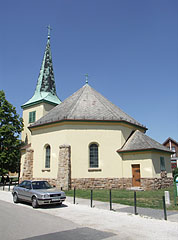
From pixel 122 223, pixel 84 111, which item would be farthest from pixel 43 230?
pixel 84 111

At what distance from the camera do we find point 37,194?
39.2 ft

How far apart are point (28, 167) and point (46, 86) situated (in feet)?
46.9

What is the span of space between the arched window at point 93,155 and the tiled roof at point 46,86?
12284mm

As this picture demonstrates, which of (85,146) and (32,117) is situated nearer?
(85,146)

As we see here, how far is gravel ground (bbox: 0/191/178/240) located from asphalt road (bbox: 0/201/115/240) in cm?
51

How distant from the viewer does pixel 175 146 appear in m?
48.7

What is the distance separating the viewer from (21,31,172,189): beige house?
69.6 ft

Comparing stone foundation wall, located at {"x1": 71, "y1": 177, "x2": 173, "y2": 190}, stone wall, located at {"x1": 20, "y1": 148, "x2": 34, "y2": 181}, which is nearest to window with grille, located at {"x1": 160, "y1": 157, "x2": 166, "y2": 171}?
stone foundation wall, located at {"x1": 71, "y1": 177, "x2": 173, "y2": 190}

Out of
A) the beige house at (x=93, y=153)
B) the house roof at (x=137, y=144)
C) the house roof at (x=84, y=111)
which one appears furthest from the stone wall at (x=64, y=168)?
the house roof at (x=137, y=144)

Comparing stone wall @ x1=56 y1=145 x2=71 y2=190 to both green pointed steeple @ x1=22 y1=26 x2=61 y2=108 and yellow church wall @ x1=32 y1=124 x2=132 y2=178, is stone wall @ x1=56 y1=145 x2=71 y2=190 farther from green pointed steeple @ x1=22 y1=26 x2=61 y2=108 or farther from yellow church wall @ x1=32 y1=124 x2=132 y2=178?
green pointed steeple @ x1=22 y1=26 x2=61 y2=108

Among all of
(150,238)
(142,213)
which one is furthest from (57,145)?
(150,238)

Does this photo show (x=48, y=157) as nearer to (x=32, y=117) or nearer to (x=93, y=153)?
(x=93, y=153)

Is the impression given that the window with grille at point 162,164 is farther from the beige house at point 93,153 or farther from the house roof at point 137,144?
the house roof at point 137,144

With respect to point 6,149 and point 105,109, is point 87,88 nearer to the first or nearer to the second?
point 105,109
